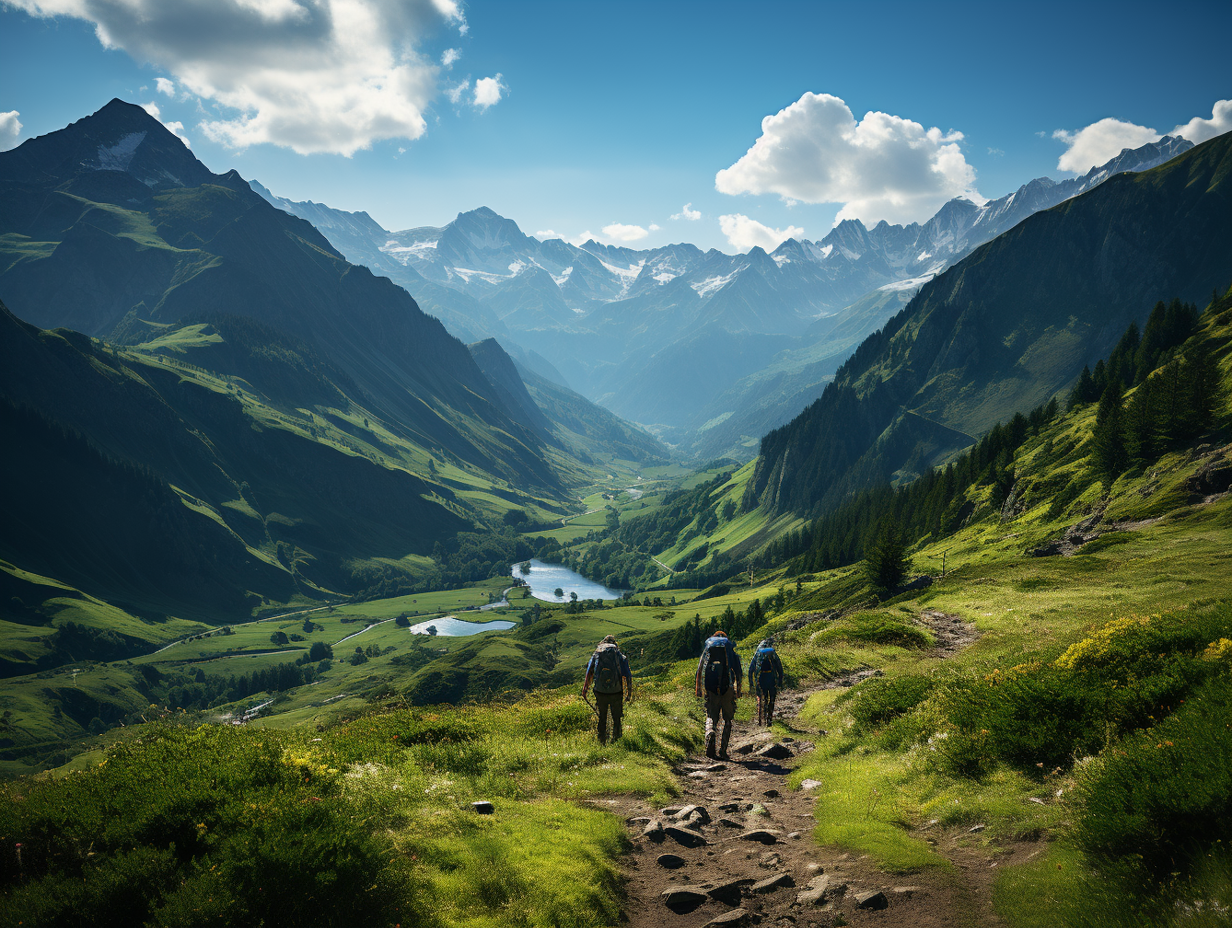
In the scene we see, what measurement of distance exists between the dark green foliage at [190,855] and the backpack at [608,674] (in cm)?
977

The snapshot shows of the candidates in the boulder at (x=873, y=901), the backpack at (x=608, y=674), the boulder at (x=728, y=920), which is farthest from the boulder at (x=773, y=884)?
the backpack at (x=608, y=674)

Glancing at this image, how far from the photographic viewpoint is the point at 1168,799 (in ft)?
29.6

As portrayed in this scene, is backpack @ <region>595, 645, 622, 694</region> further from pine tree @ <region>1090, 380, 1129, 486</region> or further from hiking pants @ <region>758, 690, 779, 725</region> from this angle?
pine tree @ <region>1090, 380, 1129, 486</region>

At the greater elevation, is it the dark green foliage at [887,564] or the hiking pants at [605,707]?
the hiking pants at [605,707]

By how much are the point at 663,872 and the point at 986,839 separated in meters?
6.34

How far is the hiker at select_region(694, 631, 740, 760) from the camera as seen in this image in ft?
68.9

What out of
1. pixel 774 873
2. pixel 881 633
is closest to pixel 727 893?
pixel 774 873

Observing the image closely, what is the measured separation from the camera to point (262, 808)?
32.6 feet

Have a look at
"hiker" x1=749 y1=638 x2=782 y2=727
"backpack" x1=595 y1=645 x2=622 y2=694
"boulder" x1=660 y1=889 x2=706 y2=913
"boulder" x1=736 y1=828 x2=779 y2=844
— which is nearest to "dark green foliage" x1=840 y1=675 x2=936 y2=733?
"hiker" x1=749 y1=638 x2=782 y2=727

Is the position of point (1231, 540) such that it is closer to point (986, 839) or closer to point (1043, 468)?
point (986, 839)

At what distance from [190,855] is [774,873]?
33.8ft

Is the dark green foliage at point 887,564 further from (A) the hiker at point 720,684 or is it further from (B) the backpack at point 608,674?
(B) the backpack at point 608,674

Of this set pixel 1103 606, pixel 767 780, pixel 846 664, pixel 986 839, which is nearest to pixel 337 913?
pixel 986 839

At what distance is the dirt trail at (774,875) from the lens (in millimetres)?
10320
